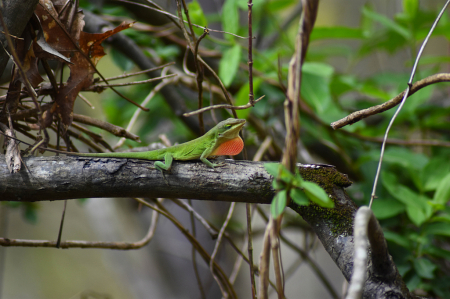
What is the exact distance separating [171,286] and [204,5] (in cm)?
510

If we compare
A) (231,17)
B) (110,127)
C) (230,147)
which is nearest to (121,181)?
(110,127)

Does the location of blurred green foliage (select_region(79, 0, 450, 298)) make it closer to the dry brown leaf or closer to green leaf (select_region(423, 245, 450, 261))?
green leaf (select_region(423, 245, 450, 261))

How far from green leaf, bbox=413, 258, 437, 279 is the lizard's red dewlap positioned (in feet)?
6.01

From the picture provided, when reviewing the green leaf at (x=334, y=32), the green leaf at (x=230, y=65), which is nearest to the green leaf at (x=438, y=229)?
the green leaf at (x=230, y=65)

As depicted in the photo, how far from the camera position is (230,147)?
2301 mm

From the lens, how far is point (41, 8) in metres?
1.55

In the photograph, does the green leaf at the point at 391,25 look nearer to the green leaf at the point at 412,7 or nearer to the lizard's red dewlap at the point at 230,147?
the green leaf at the point at 412,7

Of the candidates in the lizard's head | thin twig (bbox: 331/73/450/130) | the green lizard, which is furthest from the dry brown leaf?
thin twig (bbox: 331/73/450/130)

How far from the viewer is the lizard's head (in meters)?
2.23

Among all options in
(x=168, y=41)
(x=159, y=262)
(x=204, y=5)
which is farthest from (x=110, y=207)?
(x=204, y=5)

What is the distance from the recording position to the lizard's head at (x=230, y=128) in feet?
7.33

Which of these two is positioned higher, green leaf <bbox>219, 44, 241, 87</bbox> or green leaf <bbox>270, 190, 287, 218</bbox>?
green leaf <bbox>219, 44, 241, 87</bbox>

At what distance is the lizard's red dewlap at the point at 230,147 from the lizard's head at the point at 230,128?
0.05 meters

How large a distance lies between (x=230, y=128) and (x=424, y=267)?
1.99m
